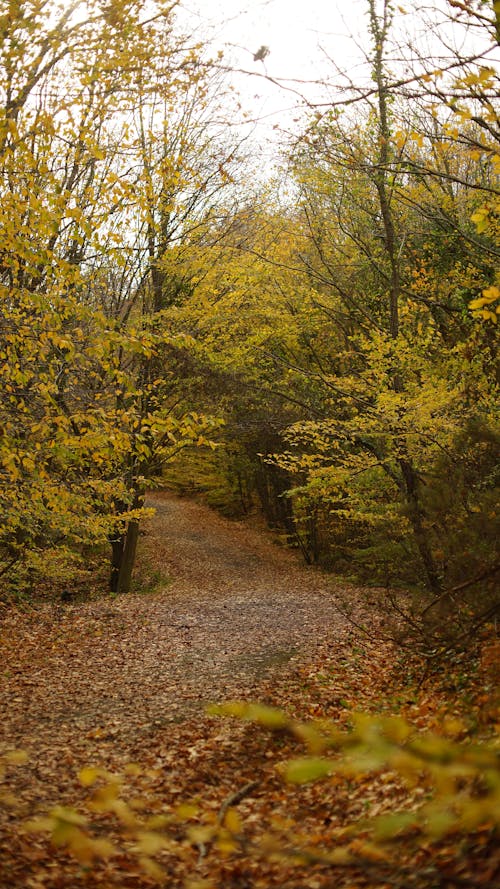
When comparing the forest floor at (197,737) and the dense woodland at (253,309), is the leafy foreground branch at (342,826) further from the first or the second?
the dense woodland at (253,309)

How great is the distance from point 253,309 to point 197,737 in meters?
12.2

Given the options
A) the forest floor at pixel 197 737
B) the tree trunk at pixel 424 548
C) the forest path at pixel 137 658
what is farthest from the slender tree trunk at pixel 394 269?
the forest path at pixel 137 658

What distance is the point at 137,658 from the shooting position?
31.7 ft

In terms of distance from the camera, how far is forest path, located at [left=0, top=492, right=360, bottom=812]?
654cm

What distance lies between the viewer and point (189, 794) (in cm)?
514

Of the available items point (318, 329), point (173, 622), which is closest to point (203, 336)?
point (318, 329)

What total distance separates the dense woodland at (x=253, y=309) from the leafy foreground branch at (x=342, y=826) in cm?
196

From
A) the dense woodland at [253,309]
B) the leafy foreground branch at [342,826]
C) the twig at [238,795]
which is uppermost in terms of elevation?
the dense woodland at [253,309]

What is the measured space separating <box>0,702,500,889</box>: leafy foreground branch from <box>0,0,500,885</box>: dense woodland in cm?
196

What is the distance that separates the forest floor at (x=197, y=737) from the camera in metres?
3.61

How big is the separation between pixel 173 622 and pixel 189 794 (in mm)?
7233

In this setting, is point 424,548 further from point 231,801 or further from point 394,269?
point 394,269

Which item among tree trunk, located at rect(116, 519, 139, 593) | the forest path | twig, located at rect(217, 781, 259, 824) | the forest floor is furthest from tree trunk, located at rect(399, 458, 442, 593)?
tree trunk, located at rect(116, 519, 139, 593)

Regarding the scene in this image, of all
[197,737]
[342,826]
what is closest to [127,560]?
[197,737]
